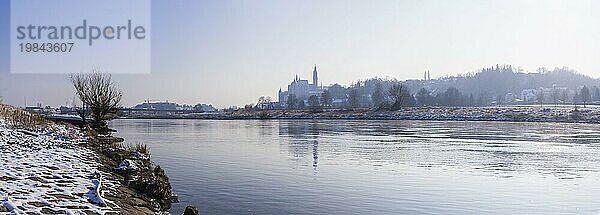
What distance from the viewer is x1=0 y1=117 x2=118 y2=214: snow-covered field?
9875 millimetres

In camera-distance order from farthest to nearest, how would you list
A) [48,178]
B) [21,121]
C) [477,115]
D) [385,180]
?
[477,115], [21,121], [385,180], [48,178]

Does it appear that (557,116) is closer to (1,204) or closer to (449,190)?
(449,190)

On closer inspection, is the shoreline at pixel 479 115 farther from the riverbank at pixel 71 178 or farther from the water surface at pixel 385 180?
the riverbank at pixel 71 178

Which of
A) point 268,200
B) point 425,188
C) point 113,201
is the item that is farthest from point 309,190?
point 113,201

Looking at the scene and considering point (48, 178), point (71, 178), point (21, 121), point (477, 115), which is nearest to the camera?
point (48, 178)

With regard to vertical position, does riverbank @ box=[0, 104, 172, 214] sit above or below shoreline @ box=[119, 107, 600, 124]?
below

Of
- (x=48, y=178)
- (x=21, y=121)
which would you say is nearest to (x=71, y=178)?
(x=48, y=178)

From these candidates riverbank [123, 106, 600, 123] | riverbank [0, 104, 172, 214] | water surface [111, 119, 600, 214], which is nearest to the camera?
riverbank [0, 104, 172, 214]

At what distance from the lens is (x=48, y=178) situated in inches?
486

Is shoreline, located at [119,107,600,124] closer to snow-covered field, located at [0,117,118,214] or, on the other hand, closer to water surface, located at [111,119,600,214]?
water surface, located at [111,119,600,214]

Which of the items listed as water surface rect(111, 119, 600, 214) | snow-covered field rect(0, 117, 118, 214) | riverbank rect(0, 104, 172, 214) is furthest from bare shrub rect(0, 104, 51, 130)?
water surface rect(111, 119, 600, 214)

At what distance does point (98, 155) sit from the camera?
1838 cm

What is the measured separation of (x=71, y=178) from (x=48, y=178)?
61cm

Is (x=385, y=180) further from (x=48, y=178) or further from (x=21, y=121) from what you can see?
(x=21, y=121)
